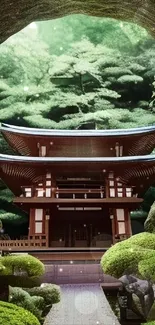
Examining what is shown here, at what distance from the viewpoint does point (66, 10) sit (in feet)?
6.79

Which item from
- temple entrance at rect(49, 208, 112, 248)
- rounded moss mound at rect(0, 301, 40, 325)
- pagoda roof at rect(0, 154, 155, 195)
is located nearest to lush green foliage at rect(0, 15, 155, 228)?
pagoda roof at rect(0, 154, 155, 195)

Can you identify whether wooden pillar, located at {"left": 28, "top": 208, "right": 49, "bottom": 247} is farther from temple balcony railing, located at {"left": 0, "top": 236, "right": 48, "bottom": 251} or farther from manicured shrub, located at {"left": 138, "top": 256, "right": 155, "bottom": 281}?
manicured shrub, located at {"left": 138, "top": 256, "right": 155, "bottom": 281}

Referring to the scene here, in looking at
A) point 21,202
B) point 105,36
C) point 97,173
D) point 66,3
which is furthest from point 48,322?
point 105,36

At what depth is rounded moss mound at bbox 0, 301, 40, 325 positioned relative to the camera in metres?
2.77

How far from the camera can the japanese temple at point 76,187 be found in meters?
5.22

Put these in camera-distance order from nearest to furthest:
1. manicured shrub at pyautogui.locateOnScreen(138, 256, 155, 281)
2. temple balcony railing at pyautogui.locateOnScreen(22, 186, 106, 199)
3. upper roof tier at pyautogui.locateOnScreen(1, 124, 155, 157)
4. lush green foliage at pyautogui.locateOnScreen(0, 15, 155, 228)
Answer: manicured shrub at pyautogui.locateOnScreen(138, 256, 155, 281) → temple balcony railing at pyautogui.locateOnScreen(22, 186, 106, 199) → upper roof tier at pyautogui.locateOnScreen(1, 124, 155, 157) → lush green foliage at pyautogui.locateOnScreen(0, 15, 155, 228)

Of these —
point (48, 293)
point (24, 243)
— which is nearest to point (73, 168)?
point (24, 243)

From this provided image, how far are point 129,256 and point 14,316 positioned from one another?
54.4 inches

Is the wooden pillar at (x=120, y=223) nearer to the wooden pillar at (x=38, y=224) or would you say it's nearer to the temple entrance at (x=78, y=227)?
the temple entrance at (x=78, y=227)

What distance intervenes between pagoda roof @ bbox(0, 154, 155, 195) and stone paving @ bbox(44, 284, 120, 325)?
1817 mm

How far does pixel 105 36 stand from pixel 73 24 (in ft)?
2.77

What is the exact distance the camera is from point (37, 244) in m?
5.01

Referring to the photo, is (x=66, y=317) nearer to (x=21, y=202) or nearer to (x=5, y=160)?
(x=21, y=202)

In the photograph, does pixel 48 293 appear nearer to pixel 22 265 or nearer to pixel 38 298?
pixel 38 298
